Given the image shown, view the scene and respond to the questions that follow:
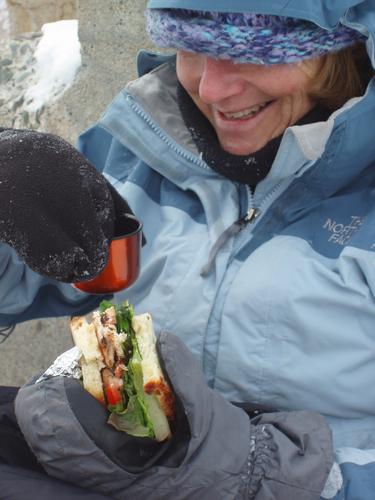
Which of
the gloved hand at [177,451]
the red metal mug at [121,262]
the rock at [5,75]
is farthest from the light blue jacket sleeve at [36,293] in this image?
the rock at [5,75]

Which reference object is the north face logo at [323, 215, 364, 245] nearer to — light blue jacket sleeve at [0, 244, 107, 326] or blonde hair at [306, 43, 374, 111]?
blonde hair at [306, 43, 374, 111]

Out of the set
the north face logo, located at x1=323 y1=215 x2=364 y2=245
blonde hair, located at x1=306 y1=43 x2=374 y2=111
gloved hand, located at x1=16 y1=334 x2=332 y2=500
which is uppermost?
blonde hair, located at x1=306 y1=43 x2=374 y2=111

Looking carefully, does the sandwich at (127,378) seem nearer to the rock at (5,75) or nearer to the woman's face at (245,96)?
the woman's face at (245,96)

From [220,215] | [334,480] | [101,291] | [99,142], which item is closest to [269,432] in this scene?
[334,480]

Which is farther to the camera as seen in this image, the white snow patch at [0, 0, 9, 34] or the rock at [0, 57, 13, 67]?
the white snow patch at [0, 0, 9, 34]

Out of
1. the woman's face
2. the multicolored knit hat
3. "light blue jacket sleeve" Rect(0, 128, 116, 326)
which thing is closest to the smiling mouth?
the woman's face

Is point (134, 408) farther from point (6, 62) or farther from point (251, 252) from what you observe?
point (6, 62)

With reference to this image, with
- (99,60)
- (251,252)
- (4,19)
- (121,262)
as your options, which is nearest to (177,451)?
(121,262)
